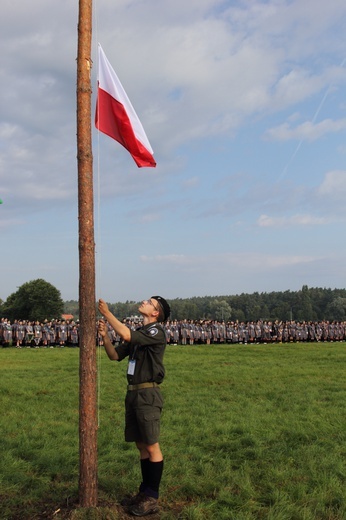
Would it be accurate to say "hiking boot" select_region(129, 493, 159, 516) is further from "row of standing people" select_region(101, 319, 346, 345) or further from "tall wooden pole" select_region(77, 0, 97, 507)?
"row of standing people" select_region(101, 319, 346, 345)

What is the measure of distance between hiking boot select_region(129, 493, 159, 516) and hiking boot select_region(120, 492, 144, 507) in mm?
37

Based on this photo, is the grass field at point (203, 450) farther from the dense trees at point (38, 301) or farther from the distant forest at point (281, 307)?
the distant forest at point (281, 307)

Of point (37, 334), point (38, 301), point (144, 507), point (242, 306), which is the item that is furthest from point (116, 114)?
point (242, 306)

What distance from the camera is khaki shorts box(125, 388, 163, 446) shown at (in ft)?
15.6

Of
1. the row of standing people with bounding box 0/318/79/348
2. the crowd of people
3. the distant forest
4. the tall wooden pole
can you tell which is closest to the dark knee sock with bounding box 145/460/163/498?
the tall wooden pole

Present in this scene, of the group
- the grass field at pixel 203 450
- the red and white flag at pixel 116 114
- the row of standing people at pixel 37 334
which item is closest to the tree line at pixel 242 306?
the row of standing people at pixel 37 334

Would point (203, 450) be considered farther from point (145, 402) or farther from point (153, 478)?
point (145, 402)

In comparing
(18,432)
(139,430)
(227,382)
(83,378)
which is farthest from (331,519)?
(227,382)

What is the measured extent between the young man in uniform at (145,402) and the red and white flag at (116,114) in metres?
1.98

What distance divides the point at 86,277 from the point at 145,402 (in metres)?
1.44

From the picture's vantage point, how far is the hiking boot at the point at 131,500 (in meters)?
4.86

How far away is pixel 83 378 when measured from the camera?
4.92 m

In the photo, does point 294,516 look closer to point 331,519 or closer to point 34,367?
point 331,519

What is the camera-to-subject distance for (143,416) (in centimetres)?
480
